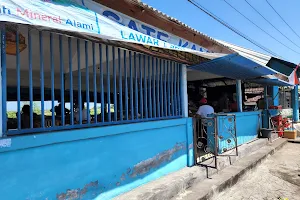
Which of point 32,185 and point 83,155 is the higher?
point 83,155

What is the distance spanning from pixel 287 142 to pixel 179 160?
772 centimetres

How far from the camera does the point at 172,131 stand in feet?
16.1

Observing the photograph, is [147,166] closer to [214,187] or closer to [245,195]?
[214,187]

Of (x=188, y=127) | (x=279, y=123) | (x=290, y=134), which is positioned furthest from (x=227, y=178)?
(x=290, y=134)

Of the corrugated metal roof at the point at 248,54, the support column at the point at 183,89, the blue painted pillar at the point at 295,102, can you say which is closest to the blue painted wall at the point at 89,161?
the support column at the point at 183,89

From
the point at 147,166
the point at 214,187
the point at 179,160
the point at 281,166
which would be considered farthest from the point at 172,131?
the point at 281,166

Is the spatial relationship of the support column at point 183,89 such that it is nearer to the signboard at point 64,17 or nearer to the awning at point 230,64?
the awning at point 230,64

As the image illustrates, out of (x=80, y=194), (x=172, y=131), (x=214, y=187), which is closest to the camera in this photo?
(x=80, y=194)

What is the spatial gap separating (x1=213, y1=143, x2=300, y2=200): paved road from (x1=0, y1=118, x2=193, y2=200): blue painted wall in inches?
53.6

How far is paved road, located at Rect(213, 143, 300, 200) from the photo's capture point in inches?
187

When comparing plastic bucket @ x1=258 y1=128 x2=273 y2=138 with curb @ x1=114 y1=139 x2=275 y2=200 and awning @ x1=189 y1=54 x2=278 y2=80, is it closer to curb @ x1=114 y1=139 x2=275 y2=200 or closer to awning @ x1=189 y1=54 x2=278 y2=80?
awning @ x1=189 y1=54 x2=278 y2=80

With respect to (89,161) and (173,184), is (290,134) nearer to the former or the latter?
(173,184)

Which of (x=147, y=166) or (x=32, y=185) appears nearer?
(x=32, y=185)

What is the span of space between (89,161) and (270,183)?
4.32m
